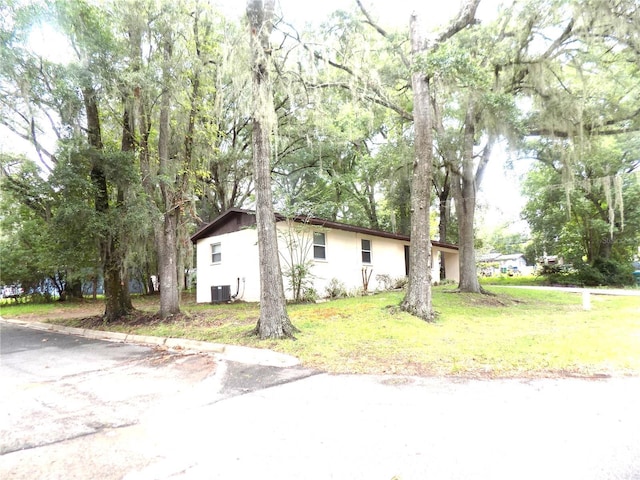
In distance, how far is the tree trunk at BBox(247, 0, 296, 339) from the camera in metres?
6.48

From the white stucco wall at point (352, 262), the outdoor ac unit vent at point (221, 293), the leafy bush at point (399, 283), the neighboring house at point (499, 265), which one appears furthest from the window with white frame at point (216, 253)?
the neighboring house at point (499, 265)

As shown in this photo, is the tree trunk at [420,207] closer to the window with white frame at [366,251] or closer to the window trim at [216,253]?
the window with white frame at [366,251]

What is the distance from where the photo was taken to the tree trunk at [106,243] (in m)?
9.27

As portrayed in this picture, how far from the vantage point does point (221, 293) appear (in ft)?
45.5

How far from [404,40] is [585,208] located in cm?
1556

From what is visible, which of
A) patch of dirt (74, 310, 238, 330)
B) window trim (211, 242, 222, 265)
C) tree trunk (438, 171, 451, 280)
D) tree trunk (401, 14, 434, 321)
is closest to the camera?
tree trunk (401, 14, 434, 321)

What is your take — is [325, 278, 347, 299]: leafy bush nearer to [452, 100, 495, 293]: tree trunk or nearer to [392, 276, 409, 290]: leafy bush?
[392, 276, 409, 290]: leafy bush

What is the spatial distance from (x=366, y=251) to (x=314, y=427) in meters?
13.6

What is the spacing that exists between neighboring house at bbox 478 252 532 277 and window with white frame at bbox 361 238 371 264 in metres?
24.3

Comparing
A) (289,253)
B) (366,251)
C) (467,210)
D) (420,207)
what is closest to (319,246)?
(289,253)

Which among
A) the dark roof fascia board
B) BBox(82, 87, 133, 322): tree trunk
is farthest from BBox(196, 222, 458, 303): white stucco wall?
BBox(82, 87, 133, 322): tree trunk

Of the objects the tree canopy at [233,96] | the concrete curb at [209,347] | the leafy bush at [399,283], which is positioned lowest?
the concrete curb at [209,347]

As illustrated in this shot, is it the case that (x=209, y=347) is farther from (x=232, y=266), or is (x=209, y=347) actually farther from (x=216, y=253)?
(x=216, y=253)

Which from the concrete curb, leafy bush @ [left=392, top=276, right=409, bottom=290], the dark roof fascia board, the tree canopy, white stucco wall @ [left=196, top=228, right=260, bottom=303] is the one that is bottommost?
the concrete curb
